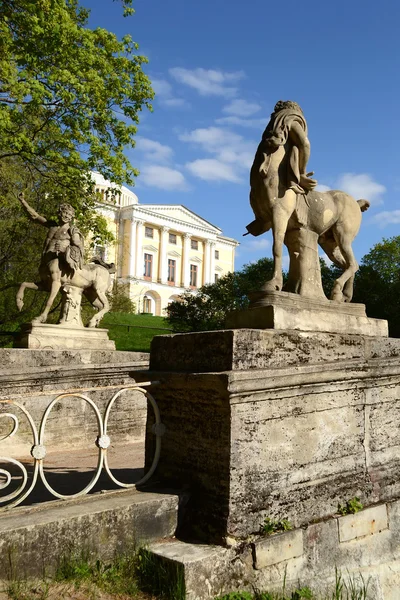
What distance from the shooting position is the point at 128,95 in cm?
1439

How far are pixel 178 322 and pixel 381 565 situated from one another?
29.1m

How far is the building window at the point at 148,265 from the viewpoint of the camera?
74812 millimetres

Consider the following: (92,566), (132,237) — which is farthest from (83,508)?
(132,237)

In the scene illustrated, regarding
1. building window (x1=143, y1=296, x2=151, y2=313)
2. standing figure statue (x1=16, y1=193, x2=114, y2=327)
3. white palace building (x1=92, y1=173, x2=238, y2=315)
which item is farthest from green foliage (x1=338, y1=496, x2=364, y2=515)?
building window (x1=143, y1=296, x2=151, y2=313)

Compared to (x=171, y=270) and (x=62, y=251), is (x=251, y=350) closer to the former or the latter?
(x=62, y=251)

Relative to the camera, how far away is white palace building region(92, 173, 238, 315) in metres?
71.5

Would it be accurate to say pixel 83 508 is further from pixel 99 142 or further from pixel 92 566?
pixel 99 142

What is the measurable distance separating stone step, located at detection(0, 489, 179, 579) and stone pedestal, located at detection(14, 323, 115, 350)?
231 inches

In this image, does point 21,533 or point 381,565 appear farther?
point 381,565

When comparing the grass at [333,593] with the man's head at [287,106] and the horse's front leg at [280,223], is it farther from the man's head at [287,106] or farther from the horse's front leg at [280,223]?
the man's head at [287,106]

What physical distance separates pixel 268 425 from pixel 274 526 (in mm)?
670

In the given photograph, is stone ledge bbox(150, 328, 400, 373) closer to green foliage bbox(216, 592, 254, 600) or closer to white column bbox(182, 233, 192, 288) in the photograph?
green foliage bbox(216, 592, 254, 600)

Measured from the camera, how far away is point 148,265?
75.4 meters

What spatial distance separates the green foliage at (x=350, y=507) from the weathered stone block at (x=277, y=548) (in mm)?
538
